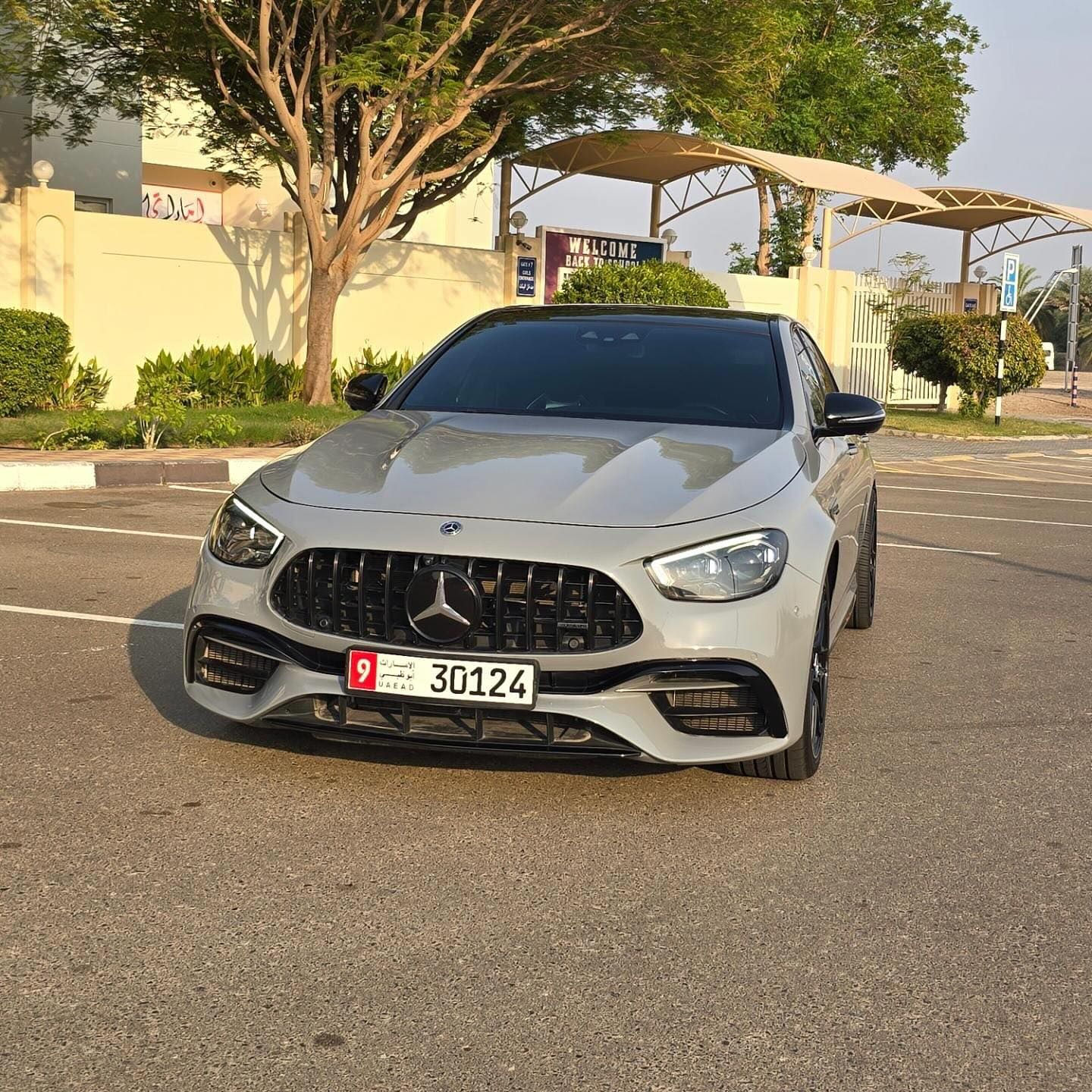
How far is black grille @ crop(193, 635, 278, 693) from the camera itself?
447 cm

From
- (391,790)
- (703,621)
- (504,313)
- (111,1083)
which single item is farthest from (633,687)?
(504,313)

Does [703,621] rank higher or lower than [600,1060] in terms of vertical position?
higher

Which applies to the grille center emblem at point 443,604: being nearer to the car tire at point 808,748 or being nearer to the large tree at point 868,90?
the car tire at point 808,748

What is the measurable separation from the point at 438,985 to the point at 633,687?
1209 millimetres

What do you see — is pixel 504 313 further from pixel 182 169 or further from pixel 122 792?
pixel 182 169

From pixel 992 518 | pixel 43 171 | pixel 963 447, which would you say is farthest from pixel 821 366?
pixel 963 447

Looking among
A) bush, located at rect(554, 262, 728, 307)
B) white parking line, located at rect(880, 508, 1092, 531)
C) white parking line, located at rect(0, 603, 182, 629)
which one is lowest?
white parking line, located at rect(0, 603, 182, 629)

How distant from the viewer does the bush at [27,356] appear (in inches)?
659

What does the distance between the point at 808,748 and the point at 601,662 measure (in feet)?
2.95

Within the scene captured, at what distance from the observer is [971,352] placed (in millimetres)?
27500

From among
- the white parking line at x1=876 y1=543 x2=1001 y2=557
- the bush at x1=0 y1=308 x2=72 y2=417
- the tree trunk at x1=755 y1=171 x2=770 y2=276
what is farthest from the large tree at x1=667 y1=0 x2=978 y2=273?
the white parking line at x1=876 y1=543 x2=1001 y2=557

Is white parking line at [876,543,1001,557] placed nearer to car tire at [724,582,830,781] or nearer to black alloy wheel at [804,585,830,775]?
black alloy wheel at [804,585,830,775]

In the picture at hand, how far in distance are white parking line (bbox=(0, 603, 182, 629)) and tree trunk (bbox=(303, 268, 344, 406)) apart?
41.8ft

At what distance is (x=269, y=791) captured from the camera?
14.7ft
